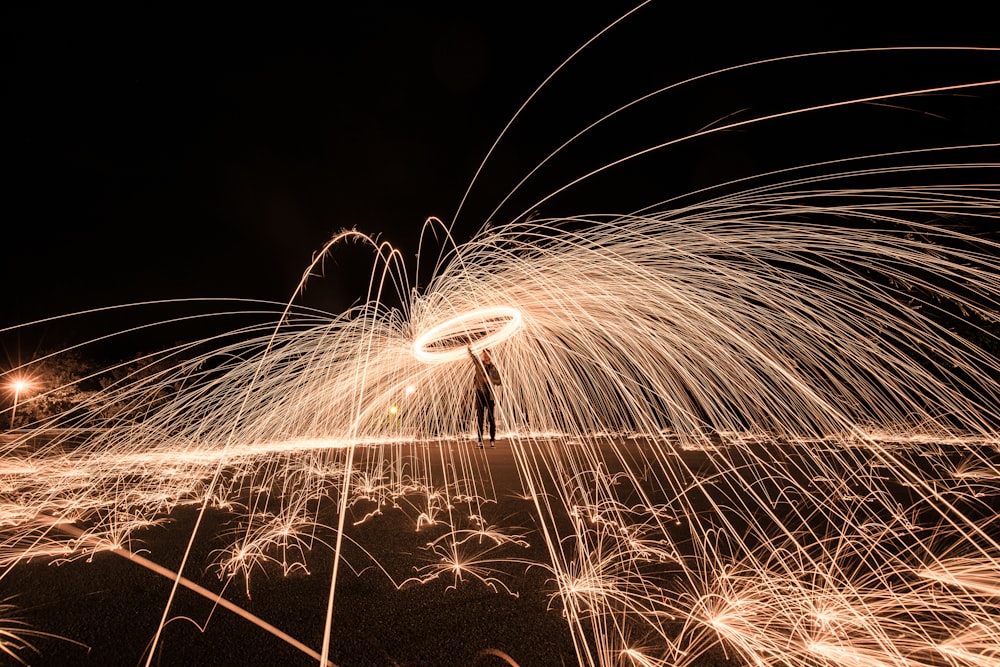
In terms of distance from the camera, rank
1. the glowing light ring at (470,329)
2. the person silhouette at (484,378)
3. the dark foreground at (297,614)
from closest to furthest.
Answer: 1. the dark foreground at (297,614)
2. the glowing light ring at (470,329)
3. the person silhouette at (484,378)

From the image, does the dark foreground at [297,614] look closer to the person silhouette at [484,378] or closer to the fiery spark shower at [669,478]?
the fiery spark shower at [669,478]

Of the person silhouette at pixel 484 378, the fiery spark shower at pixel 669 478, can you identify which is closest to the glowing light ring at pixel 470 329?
the fiery spark shower at pixel 669 478

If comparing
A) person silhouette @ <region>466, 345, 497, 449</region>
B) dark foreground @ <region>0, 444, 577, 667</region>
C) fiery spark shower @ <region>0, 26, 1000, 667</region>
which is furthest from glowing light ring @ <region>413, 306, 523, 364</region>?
dark foreground @ <region>0, 444, 577, 667</region>

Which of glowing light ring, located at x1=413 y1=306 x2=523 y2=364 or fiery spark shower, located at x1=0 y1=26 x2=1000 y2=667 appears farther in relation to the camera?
glowing light ring, located at x1=413 y1=306 x2=523 y2=364

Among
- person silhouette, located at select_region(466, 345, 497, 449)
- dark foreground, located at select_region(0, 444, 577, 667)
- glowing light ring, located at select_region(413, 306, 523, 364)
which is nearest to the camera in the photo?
dark foreground, located at select_region(0, 444, 577, 667)

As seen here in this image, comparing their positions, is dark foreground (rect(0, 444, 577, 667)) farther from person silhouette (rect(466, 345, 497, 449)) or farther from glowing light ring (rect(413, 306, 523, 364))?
person silhouette (rect(466, 345, 497, 449))

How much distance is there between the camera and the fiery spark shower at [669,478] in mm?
2131

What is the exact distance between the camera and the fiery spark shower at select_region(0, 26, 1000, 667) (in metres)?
2.13

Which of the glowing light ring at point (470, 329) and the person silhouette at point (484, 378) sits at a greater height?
the glowing light ring at point (470, 329)

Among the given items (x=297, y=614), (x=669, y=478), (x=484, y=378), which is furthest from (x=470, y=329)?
(x=297, y=614)

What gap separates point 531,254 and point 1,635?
351 cm

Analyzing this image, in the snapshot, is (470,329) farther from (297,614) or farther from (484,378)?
(297,614)

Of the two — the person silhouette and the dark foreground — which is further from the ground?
the dark foreground

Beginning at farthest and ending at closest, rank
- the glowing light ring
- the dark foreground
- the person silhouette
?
1. the person silhouette
2. the glowing light ring
3. the dark foreground
